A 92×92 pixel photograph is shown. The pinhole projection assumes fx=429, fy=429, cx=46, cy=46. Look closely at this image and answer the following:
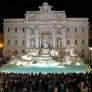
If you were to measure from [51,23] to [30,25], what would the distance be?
3.56 m

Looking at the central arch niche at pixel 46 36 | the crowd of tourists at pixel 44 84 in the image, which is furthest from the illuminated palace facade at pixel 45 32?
the crowd of tourists at pixel 44 84

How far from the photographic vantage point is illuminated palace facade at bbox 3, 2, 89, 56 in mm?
72188

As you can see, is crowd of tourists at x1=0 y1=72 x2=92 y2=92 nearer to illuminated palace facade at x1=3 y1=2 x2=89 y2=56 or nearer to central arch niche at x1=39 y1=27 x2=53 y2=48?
illuminated palace facade at x1=3 y1=2 x2=89 y2=56

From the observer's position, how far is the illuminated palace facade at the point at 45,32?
7219 centimetres

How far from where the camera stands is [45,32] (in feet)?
237

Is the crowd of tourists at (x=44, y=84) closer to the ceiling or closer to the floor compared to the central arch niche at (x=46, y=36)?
closer to the floor

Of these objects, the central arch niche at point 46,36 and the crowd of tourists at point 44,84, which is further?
the central arch niche at point 46,36

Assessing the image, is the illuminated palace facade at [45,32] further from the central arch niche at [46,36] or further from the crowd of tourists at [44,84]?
the crowd of tourists at [44,84]

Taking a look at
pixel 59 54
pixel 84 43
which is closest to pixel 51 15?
pixel 84 43

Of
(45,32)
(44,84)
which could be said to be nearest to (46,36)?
(45,32)

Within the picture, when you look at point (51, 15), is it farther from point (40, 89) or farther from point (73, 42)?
point (40, 89)

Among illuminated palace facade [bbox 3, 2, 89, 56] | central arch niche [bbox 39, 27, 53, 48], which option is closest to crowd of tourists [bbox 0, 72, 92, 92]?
illuminated palace facade [bbox 3, 2, 89, 56]

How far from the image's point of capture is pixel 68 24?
73.5 m

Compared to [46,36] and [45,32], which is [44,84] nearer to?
[46,36]
